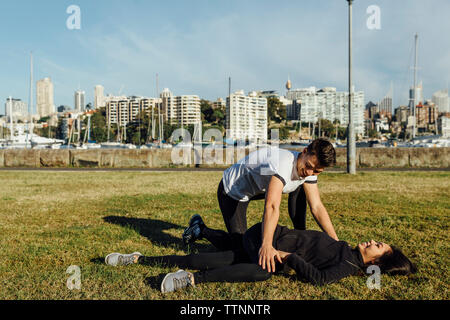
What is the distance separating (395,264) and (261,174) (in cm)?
165

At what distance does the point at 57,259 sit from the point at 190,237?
1.60m

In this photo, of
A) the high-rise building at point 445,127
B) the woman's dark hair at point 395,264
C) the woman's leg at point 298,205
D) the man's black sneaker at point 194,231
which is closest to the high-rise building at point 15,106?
the man's black sneaker at point 194,231

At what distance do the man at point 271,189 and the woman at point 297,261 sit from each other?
0.19 m

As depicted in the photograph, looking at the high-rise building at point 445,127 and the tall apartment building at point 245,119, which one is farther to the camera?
the tall apartment building at point 245,119

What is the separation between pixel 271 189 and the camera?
369 cm

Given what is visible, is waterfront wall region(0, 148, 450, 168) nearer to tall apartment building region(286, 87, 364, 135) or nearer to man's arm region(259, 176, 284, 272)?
man's arm region(259, 176, 284, 272)

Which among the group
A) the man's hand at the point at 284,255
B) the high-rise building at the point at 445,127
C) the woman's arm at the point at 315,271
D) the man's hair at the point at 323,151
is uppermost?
the high-rise building at the point at 445,127

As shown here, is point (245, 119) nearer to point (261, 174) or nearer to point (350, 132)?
point (350, 132)

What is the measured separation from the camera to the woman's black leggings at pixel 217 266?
3.71m

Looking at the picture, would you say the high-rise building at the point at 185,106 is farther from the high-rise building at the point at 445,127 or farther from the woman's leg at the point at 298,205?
the woman's leg at the point at 298,205

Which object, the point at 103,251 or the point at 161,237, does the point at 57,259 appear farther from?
the point at 161,237

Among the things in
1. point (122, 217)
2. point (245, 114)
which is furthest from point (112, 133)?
point (122, 217)

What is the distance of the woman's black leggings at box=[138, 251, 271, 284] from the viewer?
12.2 ft

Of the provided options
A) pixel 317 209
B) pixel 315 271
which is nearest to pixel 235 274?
pixel 315 271
